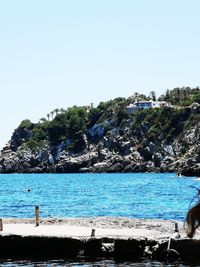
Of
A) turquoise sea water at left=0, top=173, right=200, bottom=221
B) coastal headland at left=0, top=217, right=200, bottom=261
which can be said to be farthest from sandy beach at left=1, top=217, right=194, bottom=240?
turquoise sea water at left=0, top=173, right=200, bottom=221

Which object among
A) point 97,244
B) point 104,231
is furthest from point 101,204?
point 97,244

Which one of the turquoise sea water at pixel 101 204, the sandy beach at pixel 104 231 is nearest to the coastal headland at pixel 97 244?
the sandy beach at pixel 104 231

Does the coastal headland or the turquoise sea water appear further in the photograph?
the turquoise sea water

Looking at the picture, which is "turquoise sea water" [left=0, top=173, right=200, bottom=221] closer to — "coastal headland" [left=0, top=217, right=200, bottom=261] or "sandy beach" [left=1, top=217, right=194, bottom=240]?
"sandy beach" [left=1, top=217, right=194, bottom=240]

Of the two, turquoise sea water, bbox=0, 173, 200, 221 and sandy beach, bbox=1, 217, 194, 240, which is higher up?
sandy beach, bbox=1, 217, 194, 240

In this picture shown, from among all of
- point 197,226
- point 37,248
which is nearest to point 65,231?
point 37,248

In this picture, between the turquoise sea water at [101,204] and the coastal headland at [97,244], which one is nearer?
the coastal headland at [97,244]

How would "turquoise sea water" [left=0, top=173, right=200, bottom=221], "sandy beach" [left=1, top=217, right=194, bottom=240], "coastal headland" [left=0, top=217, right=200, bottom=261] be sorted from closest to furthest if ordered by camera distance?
"coastal headland" [left=0, top=217, right=200, bottom=261]
"sandy beach" [left=1, top=217, right=194, bottom=240]
"turquoise sea water" [left=0, top=173, right=200, bottom=221]

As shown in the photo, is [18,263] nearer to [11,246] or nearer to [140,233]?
[11,246]

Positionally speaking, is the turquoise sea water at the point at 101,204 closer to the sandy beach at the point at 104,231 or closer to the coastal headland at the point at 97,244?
the sandy beach at the point at 104,231

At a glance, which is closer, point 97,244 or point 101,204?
point 97,244

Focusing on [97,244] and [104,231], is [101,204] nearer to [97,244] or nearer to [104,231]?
[104,231]

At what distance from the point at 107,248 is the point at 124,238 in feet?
3.29

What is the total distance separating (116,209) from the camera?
76688 mm
